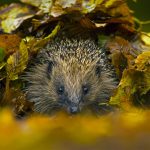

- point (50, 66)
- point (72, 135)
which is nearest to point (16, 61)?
point (50, 66)

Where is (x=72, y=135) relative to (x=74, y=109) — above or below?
above

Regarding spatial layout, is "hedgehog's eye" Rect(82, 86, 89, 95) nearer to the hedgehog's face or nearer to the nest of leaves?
the hedgehog's face

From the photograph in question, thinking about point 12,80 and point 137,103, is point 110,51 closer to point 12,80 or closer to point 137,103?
point 137,103

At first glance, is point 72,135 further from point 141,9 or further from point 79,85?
point 141,9

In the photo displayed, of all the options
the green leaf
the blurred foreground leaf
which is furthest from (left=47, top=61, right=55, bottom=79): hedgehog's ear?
the blurred foreground leaf

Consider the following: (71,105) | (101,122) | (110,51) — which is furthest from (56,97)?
(101,122)

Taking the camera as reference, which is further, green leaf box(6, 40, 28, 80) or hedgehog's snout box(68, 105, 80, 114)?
green leaf box(6, 40, 28, 80)

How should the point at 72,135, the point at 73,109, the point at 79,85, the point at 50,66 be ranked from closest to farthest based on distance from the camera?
1. the point at 72,135
2. the point at 73,109
3. the point at 79,85
4. the point at 50,66

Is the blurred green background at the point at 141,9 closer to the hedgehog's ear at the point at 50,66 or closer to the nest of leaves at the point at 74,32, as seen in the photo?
the nest of leaves at the point at 74,32
